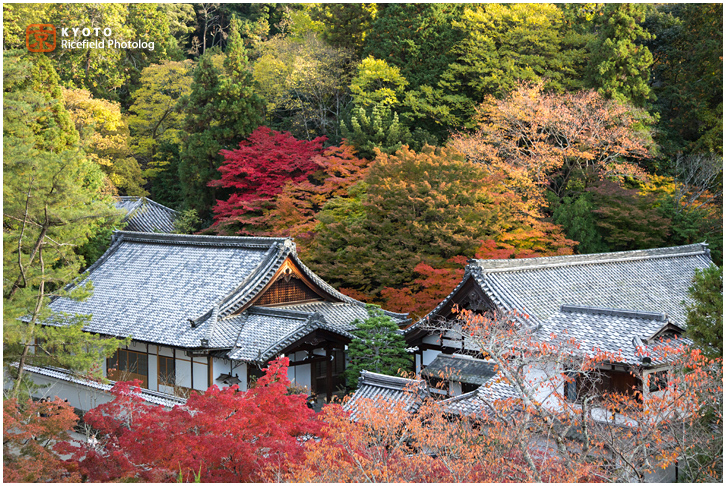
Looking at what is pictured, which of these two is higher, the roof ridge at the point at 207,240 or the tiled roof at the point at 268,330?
the roof ridge at the point at 207,240

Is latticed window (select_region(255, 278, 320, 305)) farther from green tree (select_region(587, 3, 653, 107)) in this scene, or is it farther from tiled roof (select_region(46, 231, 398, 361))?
green tree (select_region(587, 3, 653, 107))

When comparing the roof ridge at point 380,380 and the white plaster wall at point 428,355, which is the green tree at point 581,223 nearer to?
the white plaster wall at point 428,355

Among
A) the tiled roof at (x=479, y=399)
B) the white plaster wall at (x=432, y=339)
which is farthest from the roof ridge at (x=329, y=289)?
the tiled roof at (x=479, y=399)

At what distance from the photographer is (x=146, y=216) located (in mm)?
36156

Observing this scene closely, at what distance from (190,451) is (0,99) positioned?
8799 mm

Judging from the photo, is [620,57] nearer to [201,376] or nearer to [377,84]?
[377,84]

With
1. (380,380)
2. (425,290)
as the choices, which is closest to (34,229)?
(380,380)

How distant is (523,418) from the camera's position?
10.5 m

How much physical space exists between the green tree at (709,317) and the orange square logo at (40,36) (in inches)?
1316

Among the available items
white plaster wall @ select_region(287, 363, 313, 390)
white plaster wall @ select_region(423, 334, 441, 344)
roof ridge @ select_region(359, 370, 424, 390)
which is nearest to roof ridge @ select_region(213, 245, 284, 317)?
white plaster wall @ select_region(287, 363, 313, 390)

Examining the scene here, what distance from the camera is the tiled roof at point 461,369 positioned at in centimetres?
1695

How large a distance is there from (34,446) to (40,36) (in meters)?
30.0

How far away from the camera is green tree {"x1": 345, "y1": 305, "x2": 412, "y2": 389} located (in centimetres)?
1844

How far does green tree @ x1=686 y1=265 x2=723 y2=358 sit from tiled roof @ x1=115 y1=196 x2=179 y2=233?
29.1 metres
